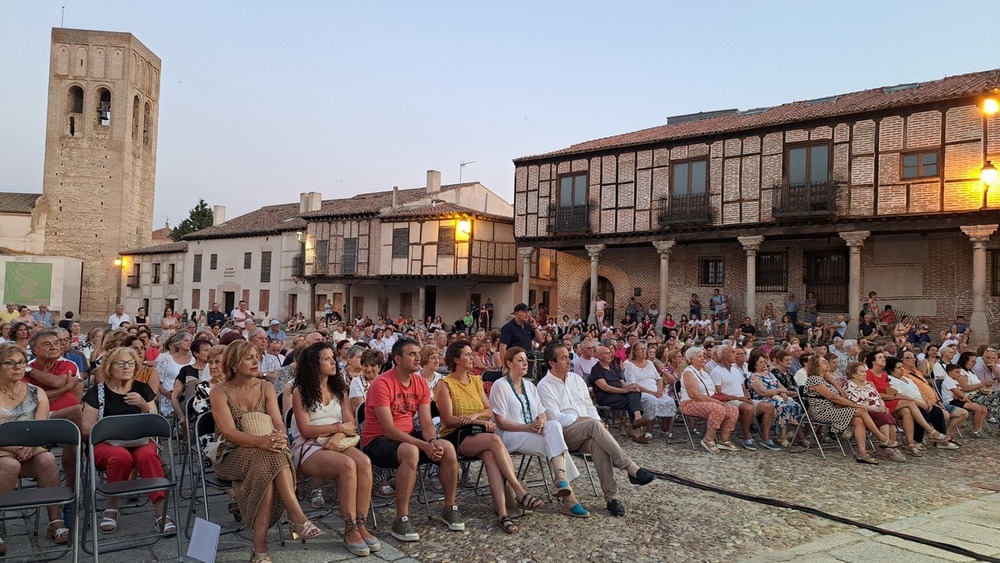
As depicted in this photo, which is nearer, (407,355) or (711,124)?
(407,355)

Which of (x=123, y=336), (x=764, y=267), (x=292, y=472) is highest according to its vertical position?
(x=764, y=267)

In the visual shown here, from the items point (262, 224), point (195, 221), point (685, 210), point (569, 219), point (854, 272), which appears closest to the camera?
point (854, 272)

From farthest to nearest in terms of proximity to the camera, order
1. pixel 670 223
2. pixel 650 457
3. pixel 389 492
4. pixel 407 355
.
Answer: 1. pixel 670 223
2. pixel 650 457
3. pixel 389 492
4. pixel 407 355

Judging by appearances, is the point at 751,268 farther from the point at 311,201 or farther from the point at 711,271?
the point at 311,201

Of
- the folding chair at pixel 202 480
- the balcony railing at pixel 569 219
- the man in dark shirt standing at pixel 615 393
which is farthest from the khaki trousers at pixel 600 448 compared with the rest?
the balcony railing at pixel 569 219

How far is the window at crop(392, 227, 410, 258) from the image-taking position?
33.8 metres

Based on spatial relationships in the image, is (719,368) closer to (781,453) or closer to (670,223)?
(781,453)

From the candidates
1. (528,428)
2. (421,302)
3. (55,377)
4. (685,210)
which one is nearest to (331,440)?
(528,428)

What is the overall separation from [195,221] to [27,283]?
83.0 feet

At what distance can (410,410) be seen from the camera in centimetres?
574

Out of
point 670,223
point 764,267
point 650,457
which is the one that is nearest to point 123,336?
point 650,457

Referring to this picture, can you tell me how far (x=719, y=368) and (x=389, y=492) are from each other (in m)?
5.09

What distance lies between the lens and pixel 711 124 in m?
25.9

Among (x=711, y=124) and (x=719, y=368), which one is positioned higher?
(x=711, y=124)
